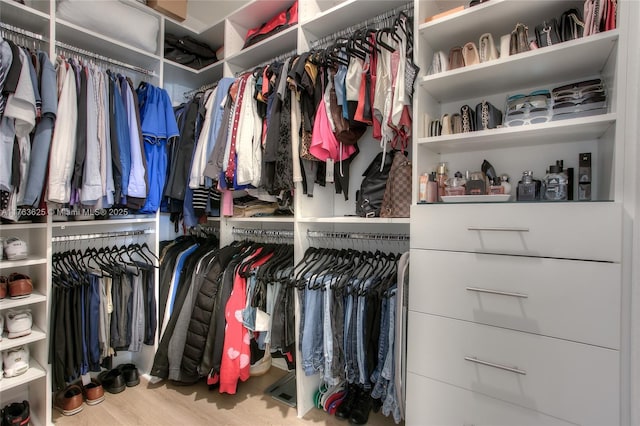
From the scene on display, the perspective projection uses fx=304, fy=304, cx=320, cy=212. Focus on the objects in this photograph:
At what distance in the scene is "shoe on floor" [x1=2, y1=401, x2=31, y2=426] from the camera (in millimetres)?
1506

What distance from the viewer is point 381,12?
165 cm

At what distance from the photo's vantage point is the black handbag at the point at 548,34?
47.2 inches

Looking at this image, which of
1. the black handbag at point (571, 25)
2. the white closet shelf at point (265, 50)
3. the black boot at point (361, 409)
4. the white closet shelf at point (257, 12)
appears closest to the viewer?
the black handbag at point (571, 25)

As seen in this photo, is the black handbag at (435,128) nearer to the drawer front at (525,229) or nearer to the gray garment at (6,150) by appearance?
the drawer front at (525,229)

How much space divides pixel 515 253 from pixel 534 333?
0.87 feet

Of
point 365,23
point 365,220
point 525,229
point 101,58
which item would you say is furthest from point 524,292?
point 101,58

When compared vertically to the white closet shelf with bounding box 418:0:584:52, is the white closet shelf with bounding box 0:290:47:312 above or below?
below

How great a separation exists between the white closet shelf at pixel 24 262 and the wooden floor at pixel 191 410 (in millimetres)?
891

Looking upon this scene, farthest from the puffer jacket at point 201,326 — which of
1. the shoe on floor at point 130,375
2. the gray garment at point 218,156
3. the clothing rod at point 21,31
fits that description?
the clothing rod at point 21,31

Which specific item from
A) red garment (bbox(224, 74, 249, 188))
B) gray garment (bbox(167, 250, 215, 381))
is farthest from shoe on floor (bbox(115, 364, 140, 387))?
red garment (bbox(224, 74, 249, 188))

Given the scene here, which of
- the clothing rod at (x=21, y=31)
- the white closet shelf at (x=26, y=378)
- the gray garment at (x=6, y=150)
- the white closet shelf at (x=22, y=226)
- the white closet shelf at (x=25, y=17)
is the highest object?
the white closet shelf at (x=25, y=17)

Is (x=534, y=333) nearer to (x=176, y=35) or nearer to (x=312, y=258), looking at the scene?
(x=312, y=258)

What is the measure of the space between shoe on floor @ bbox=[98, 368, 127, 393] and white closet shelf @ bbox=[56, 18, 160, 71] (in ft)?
6.92

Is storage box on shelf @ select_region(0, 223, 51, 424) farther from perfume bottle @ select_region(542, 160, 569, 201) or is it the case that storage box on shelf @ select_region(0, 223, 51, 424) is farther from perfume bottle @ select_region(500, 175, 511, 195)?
perfume bottle @ select_region(542, 160, 569, 201)
